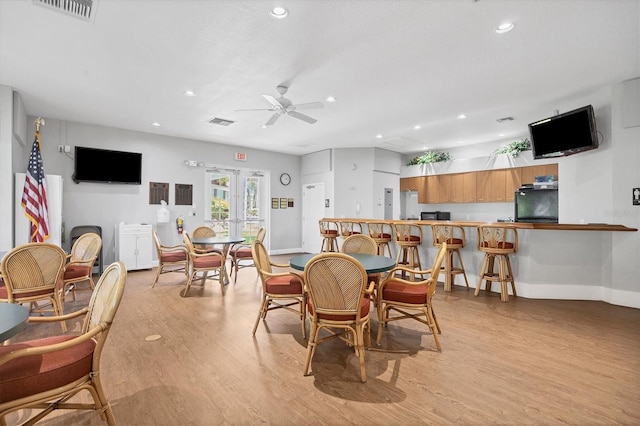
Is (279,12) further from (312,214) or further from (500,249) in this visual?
(312,214)

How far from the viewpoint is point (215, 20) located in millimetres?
3031

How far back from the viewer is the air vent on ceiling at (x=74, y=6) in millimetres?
2799

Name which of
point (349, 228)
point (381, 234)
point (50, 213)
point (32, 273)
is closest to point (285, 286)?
point (32, 273)

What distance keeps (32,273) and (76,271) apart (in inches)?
37.1

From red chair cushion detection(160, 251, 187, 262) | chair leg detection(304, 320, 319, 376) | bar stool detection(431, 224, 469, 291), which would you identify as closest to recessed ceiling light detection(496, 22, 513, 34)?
bar stool detection(431, 224, 469, 291)

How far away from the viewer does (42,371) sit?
1609 mm

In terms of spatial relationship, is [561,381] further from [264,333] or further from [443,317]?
[264,333]

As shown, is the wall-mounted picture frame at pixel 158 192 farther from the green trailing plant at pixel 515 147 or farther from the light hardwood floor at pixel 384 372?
the green trailing plant at pixel 515 147

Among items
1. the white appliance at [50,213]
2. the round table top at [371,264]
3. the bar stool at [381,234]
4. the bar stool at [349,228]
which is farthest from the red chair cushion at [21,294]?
the bar stool at [349,228]

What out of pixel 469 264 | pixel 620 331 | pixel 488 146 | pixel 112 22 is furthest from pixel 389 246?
pixel 112 22

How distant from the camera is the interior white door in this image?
31.0 feet

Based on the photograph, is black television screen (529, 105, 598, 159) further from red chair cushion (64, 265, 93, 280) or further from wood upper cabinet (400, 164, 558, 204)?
red chair cushion (64, 265, 93, 280)

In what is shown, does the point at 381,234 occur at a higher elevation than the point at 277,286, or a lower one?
higher

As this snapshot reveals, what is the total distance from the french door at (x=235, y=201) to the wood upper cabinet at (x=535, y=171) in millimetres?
6575
